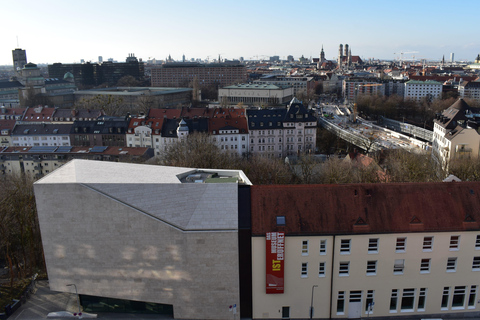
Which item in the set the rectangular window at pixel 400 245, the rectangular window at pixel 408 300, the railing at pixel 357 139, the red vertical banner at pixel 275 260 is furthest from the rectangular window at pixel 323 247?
the railing at pixel 357 139

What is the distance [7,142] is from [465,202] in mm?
86113

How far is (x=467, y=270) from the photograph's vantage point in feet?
89.4

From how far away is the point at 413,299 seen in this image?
2756cm

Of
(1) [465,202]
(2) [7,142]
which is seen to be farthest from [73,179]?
(2) [7,142]

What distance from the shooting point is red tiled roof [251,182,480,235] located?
26516 mm

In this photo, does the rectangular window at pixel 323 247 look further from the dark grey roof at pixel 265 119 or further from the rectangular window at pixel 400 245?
the dark grey roof at pixel 265 119

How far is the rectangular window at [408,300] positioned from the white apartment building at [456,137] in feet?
115

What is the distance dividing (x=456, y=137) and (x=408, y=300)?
41.4 m

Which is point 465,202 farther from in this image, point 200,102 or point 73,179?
point 200,102

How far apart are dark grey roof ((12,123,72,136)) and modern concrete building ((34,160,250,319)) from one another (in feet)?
207

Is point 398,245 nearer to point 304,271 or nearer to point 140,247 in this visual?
point 304,271

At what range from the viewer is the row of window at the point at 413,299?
27.4 m

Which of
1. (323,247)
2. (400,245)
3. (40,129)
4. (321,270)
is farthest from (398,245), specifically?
(40,129)

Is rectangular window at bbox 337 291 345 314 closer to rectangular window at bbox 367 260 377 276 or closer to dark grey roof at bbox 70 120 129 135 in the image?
rectangular window at bbox 367 260 377 276
